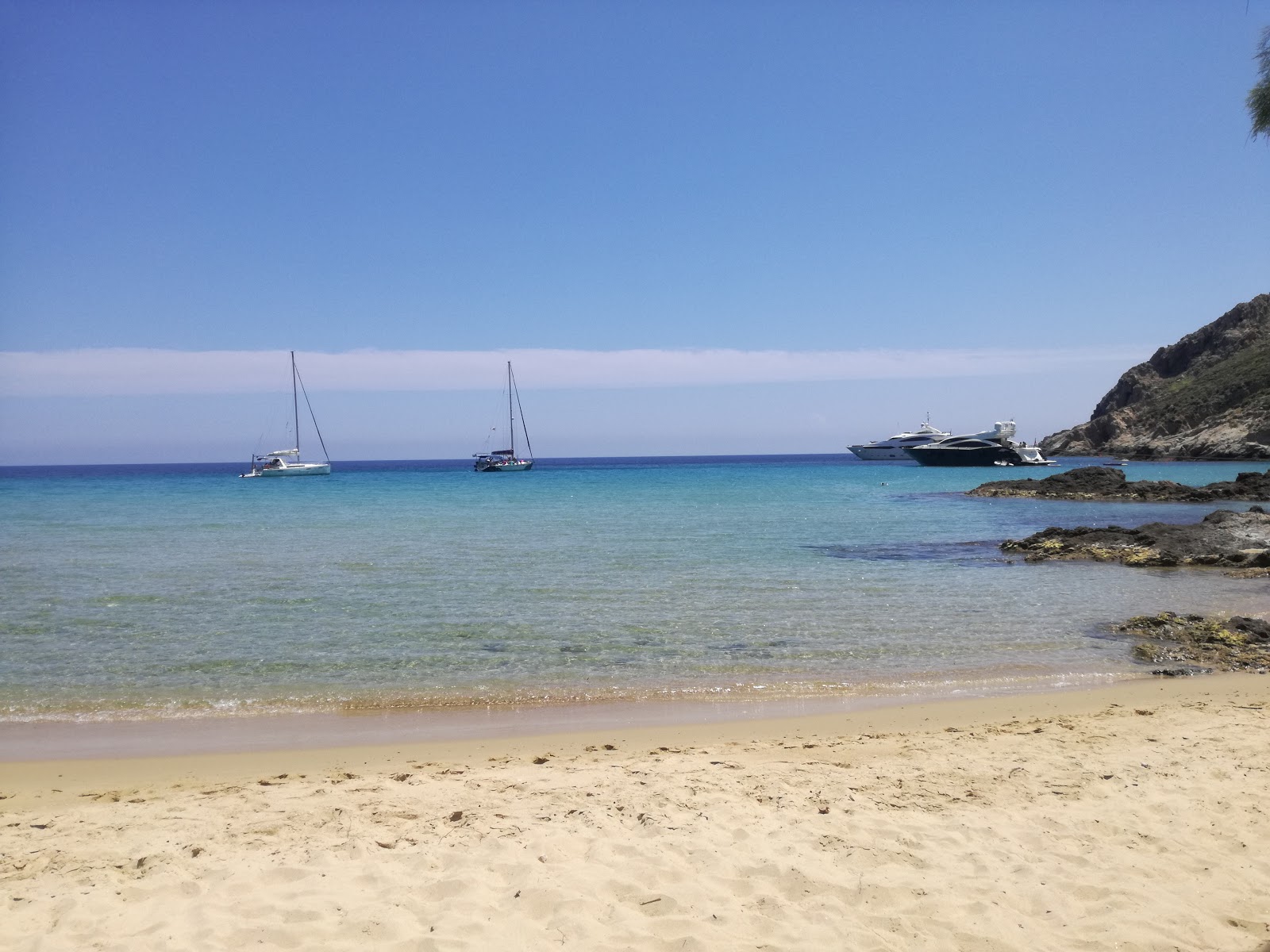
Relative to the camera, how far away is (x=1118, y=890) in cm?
445

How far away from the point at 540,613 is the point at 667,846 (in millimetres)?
8924

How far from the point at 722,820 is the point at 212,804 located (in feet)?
12.3

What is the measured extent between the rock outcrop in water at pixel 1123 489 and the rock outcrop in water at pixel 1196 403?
1941 inches

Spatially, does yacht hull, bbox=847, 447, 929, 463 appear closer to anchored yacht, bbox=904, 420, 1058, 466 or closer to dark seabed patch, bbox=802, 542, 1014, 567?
anchored yacht, bbox=904, 420, 1058, 466

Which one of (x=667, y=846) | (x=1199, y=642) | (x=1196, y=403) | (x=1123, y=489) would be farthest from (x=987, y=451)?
(x=667, y=846)

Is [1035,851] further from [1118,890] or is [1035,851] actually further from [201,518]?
[201,518]

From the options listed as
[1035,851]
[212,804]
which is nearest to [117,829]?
[212,804]

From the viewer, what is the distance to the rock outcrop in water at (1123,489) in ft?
120

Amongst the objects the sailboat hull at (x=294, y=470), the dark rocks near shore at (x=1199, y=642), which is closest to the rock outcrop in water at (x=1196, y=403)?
the dark rocks near shore at (x=1199, y=642)

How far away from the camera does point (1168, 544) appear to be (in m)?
19.7

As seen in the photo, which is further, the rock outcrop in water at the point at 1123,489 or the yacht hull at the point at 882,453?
the yacht hull at the point at 882,453

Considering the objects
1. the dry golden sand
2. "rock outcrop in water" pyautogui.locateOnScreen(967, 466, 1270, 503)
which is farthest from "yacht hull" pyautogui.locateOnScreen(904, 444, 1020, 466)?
the dry golden sand

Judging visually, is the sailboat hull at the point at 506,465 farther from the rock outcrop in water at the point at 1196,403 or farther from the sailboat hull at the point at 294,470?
Result: the rock outcrop in water at the point at 1196,403

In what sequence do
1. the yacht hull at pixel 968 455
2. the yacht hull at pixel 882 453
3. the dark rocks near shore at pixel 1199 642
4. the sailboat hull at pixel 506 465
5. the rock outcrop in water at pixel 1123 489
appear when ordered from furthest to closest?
the yacht hull at pixel 882 453, the sailboat hull at pixel 506 465, the yacht hull at pixel 968 455, the rock outcrop in water at pixel 1123 489, the dark rocks near shore at pixel 1199 642
